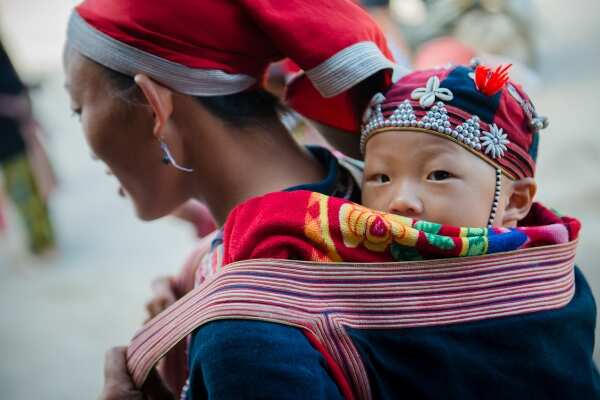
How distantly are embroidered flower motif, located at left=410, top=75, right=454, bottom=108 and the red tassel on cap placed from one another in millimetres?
61

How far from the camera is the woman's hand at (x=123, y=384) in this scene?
125 cm

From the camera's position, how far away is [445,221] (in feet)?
4.05

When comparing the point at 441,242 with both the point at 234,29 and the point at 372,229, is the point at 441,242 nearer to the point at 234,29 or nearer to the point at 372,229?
the point at 372,229

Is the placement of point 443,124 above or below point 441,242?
above

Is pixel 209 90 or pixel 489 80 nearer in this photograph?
pixel 489 80

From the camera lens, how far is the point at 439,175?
125 centimetres

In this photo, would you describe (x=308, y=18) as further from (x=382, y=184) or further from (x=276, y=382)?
(x=276, y=382)

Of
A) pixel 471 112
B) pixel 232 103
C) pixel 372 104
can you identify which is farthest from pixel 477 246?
pixel 232 103

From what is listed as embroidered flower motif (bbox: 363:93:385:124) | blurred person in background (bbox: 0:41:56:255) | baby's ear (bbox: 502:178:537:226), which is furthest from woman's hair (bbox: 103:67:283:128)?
blurred person in background (bbox: 0:41:56:255)

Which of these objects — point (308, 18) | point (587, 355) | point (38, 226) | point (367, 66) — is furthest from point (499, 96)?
point (38, 226)

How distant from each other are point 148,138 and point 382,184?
22.7 inches

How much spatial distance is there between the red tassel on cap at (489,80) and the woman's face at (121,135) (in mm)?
730

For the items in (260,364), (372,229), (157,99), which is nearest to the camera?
(260,364)

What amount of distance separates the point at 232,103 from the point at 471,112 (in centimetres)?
54
